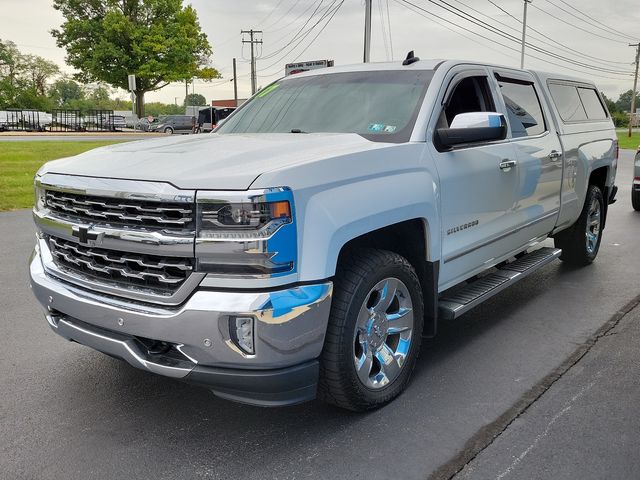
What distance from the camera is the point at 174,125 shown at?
148 feet

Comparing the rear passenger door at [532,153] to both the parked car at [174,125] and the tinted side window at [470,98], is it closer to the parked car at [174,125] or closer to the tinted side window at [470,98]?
the tinted side window at [470,98]

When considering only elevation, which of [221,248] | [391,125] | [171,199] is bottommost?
[221,248]

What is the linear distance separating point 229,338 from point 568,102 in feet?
15.7

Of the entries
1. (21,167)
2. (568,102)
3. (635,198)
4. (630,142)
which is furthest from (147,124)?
(568,102)

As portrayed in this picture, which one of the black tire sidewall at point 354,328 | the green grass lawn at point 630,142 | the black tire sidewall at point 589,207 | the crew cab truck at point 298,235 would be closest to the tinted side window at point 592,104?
the black tire sidewall at point 589,207

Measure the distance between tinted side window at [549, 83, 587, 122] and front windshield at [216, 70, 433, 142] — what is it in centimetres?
223

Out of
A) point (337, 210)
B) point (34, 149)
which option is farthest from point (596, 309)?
point (34, 149)

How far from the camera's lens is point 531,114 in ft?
17.4

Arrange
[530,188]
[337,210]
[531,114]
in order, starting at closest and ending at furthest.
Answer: [337,210] < [530,188] < [531,114]

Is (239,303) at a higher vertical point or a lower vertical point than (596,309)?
higher

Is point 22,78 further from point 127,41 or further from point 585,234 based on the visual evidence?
point 585,234

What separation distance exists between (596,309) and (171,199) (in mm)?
4075

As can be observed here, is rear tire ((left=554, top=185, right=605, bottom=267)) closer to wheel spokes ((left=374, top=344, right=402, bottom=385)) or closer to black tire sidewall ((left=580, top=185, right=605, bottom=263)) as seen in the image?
black tire sidewall ((left=580, top=185, right=605, bottom=263))

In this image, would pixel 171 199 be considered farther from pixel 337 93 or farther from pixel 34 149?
pixel 34 149
